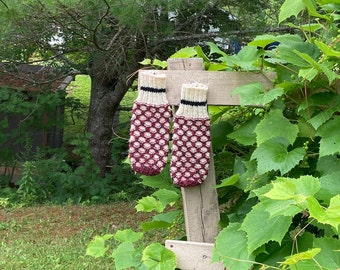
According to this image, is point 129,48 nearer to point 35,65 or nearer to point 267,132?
point 35,65

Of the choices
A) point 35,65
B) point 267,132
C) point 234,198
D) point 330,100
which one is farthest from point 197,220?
point 35,65

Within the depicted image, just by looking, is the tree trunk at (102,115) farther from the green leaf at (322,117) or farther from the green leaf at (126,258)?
the green leaf at (322,117)

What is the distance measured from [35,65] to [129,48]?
2.50m

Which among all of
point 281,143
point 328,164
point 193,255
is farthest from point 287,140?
point 193,255

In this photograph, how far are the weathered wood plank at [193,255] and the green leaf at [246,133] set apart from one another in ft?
1.06

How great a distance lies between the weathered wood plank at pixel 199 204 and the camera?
68.7 inches

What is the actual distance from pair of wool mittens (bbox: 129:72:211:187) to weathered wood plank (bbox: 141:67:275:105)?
0.02 m

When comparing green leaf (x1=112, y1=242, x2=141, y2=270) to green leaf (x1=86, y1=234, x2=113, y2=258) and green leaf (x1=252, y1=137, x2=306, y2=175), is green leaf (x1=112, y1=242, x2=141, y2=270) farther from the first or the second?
green leaf (x1=252, y1=137, x2=306, y2=175)

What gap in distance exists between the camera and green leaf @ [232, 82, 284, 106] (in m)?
1.53

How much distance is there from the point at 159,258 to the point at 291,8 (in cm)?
81

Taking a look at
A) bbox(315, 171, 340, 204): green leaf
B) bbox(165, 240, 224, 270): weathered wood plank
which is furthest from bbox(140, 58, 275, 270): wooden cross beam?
bbox(315, 171, 340, 204): green leaf

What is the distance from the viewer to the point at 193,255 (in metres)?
1.76


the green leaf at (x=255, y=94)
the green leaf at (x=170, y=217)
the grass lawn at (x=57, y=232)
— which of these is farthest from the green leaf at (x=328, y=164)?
the grass lawn at (x=57, y=232)

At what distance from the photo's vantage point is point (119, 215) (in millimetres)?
6496
